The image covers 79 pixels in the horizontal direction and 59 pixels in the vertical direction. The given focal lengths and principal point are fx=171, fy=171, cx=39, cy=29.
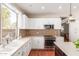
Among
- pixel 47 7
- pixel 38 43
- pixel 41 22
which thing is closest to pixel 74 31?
pixel 41 22

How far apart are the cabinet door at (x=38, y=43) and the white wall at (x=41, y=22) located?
1.06 metres

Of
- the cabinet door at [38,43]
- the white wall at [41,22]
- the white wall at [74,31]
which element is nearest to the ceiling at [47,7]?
the white wall at [41,22]

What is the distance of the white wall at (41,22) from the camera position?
28.4 feet

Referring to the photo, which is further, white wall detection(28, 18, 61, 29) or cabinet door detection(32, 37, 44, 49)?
white wall detection(28, 18, 61, 29)

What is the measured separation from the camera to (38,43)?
797 cm

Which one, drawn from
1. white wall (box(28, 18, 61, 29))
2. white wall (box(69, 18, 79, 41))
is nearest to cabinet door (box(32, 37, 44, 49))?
white wall (box(28, 18, 61, 29))

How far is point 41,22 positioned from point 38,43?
131cm

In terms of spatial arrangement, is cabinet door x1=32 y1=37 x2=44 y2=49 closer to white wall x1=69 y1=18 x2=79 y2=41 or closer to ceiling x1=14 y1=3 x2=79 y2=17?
ceiling x1=14 y1=3 x2=79 y2=17

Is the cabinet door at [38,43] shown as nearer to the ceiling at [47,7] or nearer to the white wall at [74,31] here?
the ceiling at [47,7]

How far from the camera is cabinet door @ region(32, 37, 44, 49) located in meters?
7.92

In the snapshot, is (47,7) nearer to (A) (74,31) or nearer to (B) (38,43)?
(B) (38,43)

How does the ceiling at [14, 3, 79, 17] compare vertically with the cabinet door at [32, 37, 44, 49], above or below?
above

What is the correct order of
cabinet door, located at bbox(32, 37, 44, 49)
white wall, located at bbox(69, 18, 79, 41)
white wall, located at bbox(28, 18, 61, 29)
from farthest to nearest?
white wall, located at bbox(28, 18, 61, 29)
white wall, located at bbox(69, 18, 79, 41)
cabinet door, located at bbox(32, 37, 44, 49)

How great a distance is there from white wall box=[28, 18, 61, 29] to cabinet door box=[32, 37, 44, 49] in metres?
1.06
